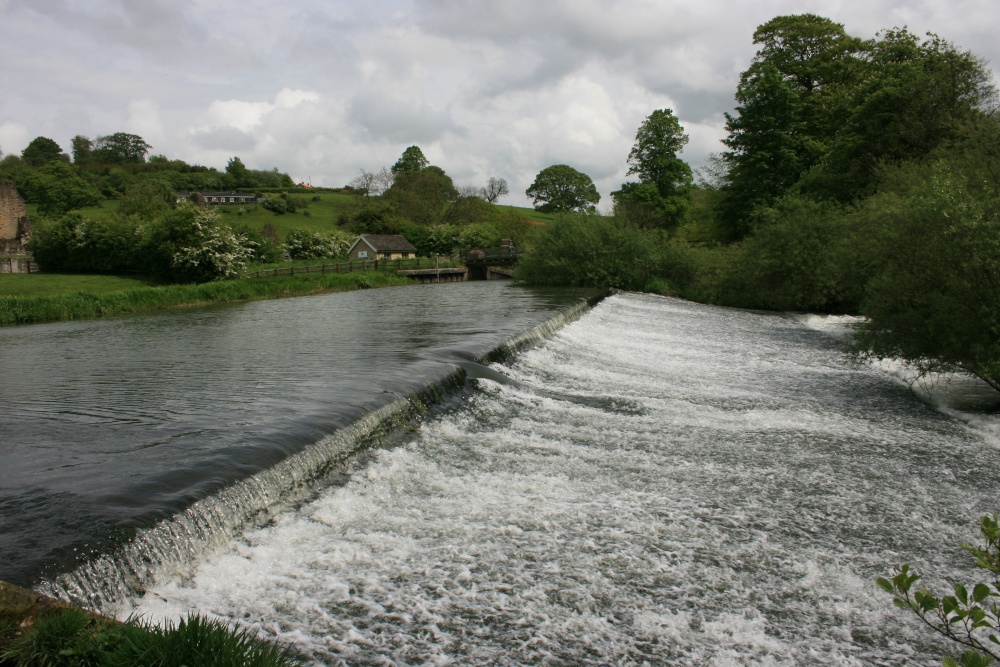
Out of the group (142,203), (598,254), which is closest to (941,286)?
(598,254)

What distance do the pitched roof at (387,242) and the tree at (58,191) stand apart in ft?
113

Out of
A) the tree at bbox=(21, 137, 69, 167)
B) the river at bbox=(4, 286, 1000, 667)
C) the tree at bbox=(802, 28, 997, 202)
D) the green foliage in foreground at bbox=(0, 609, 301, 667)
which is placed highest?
the tree at bbox=(21, 137, 69, 167)

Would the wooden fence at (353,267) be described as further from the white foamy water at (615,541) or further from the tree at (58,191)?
the tree at (58,191)

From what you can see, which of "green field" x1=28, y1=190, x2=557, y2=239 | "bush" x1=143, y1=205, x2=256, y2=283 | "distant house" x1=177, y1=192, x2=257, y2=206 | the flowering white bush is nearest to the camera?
the flowering white bush

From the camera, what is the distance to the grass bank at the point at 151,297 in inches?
981

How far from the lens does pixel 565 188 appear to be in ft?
352

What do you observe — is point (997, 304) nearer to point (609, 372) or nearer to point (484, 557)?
point (609, 372)

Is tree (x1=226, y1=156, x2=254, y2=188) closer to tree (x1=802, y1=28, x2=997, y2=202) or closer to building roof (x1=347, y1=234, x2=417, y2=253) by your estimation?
building roof (x1=347, y1=234, x2=417, y2=253)

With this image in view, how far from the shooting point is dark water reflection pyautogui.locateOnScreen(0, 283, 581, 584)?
17.4ft

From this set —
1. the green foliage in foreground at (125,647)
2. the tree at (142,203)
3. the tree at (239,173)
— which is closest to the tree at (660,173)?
the tree at (142,203)

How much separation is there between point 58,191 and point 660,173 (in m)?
68.5

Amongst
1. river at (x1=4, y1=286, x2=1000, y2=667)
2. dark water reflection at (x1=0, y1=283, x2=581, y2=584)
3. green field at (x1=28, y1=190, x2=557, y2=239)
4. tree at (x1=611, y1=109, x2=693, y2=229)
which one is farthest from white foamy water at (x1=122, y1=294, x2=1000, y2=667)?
green field at (x1=28, y1=190, x2=557, y2=239)

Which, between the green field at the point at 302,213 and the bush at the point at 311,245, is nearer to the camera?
the bush at the point at 311,245

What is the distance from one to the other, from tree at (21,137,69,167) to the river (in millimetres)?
122827
